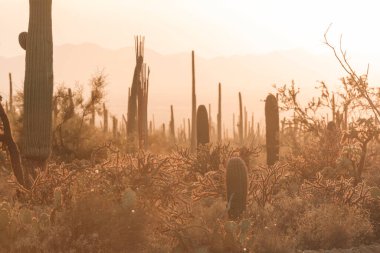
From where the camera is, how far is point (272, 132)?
73.9 ft

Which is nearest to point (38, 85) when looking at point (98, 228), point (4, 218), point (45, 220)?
point (4, 218)

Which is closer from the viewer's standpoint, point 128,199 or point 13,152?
point 128,199

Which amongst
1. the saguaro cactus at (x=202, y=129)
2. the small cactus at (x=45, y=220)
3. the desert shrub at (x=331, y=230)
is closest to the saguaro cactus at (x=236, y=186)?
the desert shrub at (x=331, y=230)

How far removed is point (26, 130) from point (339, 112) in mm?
11899

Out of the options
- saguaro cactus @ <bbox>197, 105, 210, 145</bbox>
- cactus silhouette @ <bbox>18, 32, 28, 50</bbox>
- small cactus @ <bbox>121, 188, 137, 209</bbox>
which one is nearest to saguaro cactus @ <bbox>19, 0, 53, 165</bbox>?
cactus silhouette @ <bbox>18, 32, 28, 50</bbox>

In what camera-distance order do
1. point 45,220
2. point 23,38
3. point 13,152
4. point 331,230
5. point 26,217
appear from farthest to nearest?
point 23,38, point 13,152, point 331,230, point 26,217, point 45,220

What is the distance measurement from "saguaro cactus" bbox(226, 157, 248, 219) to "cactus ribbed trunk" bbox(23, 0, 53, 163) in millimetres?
3773

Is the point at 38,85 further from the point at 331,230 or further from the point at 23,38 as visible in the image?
the point at 331,230

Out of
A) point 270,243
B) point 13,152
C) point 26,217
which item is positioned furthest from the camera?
point 13,152

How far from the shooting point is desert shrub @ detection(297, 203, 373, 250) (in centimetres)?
1157

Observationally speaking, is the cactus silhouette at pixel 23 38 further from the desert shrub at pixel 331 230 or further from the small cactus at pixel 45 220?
the desert shrub at pixel 331 230

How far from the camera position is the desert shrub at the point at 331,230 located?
1157 cm

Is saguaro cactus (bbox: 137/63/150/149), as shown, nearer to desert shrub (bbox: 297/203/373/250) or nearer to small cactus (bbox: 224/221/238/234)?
desert shrub (bbox: 297/203/373/250)

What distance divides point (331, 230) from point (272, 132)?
11.0 metres
